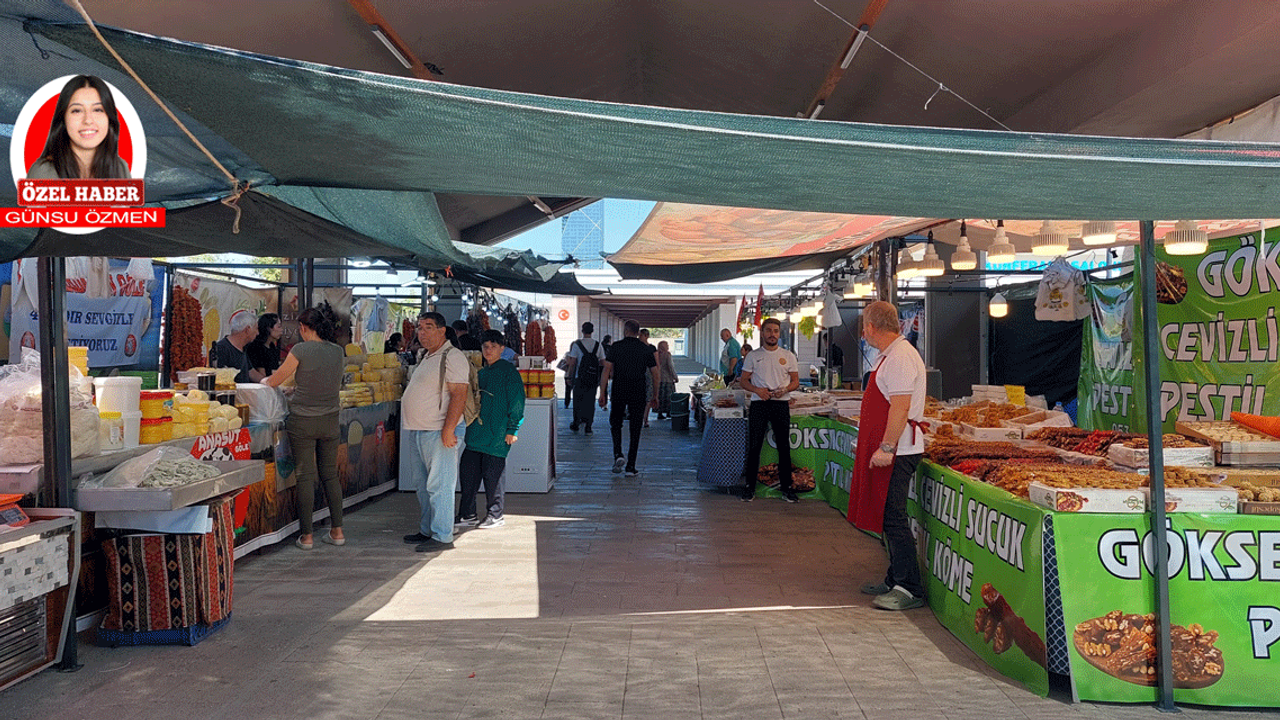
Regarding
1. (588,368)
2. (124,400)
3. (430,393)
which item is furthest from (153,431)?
(588,368)

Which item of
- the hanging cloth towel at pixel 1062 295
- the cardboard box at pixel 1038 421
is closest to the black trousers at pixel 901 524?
the cardboard box at pixel 1038 421

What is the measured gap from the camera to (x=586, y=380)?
596 inches

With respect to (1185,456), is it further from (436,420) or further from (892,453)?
(436,420)

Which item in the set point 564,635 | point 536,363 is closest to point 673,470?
point 536,363

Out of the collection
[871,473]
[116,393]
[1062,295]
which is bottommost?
[871,473]

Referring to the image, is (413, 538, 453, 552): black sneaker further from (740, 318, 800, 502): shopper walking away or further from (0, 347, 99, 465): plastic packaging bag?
(740, 318, 800, 502): shopper walking away

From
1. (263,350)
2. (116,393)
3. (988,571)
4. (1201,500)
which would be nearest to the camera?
(1201,500)

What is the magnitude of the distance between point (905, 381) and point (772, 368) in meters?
3.34

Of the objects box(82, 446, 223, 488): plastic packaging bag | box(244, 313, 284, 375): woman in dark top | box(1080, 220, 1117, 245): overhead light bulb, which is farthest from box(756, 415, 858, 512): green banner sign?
box(82, 446, 223, 488): plastic packaging bag

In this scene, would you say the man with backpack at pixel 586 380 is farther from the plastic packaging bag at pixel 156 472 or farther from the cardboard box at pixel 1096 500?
the cardboard box at pixel 1096 500

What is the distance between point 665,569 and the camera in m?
5.93

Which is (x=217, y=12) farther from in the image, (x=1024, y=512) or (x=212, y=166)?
(x=1024, y=512)

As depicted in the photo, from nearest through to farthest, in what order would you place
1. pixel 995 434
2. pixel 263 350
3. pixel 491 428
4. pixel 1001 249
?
1. pixel 995 434
2. pixel 491 428
3. pixel 1001 249
4. pixel 263 350

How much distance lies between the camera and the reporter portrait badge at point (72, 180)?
2.63 m
